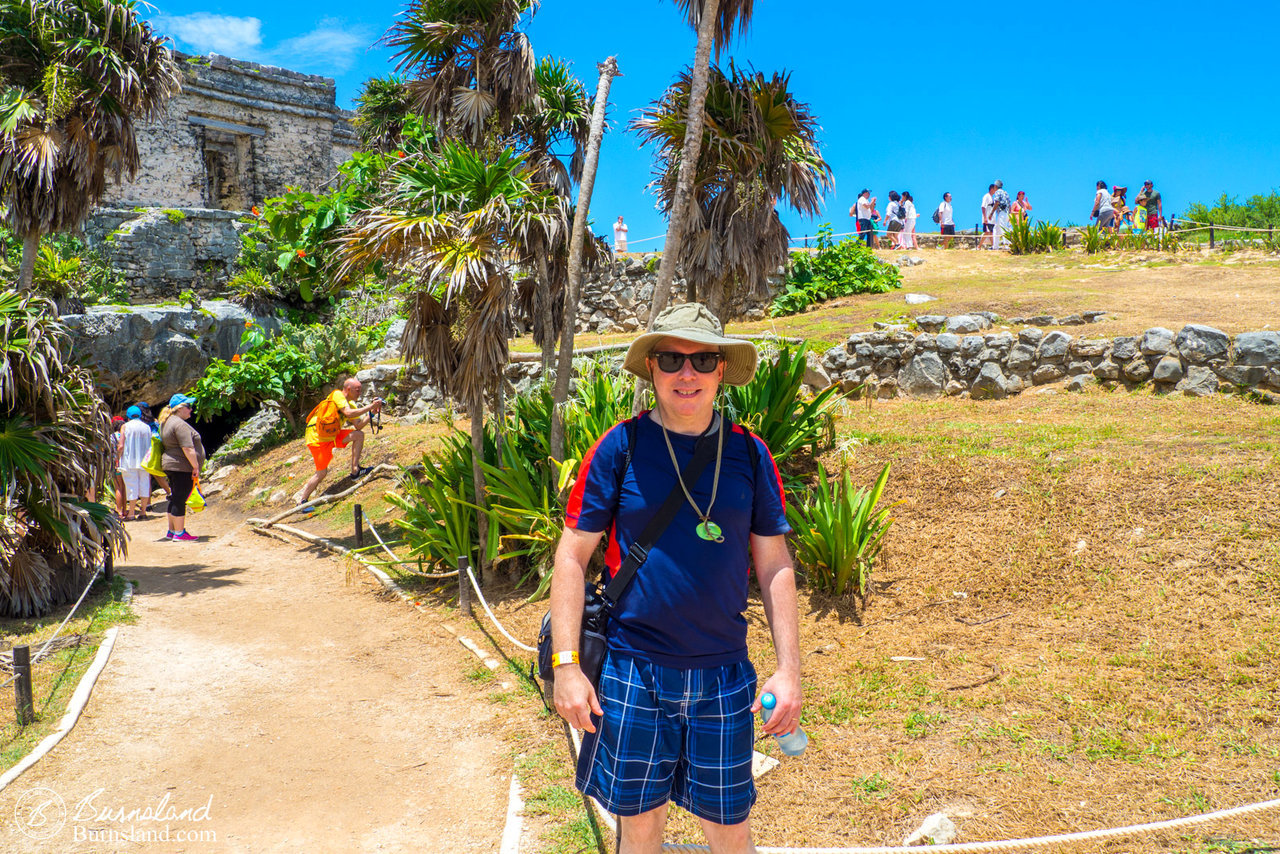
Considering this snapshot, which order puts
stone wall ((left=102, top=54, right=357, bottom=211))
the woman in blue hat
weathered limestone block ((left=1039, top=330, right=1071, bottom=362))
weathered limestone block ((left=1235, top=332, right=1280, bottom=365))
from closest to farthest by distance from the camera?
weathered limestone block ((left=1235, top=332, right=1280, bottom=365)) < weathered limestone block ((left=1039, top=330, right=1071, bottom=362)) < the woman in blue hat < stone wall ((left=102, top=54, right=357, bottom=211))

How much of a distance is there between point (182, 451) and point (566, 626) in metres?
8.87

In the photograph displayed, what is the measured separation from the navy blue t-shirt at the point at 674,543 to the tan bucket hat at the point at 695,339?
269mm

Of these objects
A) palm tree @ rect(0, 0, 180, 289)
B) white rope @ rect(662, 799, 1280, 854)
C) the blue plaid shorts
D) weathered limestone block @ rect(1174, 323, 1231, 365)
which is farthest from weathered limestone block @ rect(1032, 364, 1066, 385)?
palm tree @ rect(0, 0, 180, 289)

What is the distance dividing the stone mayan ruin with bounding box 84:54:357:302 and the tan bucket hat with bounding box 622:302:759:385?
17124 millimetres

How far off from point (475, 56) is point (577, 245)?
2373 mm

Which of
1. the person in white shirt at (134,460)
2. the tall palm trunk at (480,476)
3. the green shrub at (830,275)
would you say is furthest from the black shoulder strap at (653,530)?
the green shrub at (830,275)

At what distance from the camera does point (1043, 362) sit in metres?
9.22

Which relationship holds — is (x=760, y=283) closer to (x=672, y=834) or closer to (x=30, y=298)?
(x=672, y=834)

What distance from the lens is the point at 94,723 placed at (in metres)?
4.48

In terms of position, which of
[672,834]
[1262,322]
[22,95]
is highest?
[22,95]

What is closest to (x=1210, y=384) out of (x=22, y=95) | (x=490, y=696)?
(x=490, y=696)

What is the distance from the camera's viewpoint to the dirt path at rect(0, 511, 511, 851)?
348 centimetres

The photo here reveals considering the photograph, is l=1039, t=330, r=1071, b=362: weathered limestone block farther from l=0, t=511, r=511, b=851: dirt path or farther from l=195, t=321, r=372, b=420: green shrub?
l=195, t=321, r=372, b=420: green shrub

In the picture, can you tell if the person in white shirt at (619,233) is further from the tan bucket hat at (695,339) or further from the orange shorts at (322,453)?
the tan bucket hat at (695,339)
